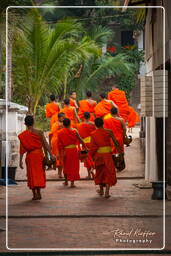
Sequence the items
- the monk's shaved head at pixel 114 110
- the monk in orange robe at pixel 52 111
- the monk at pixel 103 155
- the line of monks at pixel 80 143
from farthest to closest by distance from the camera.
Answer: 1. the monk in orange robe at pixel 52 111
2. the monk's shaved head at pixel 114 110
3. the monk at pixel 103 155
4. the line of monks at pixel 80 143

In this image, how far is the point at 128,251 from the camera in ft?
25.1

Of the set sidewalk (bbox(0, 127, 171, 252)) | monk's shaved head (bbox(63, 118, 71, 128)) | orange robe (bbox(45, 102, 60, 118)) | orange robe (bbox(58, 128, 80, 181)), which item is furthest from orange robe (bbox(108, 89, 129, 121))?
monk's shaved head (bbox(63, 118, 71, 128))

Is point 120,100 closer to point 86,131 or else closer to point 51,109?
point 51,109

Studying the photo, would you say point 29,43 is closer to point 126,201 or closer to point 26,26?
point 26,26

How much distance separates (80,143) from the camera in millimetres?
16438

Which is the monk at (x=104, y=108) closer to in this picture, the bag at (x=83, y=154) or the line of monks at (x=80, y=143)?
the line of monks at (x=80, y=143)

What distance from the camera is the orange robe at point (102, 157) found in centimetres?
1316

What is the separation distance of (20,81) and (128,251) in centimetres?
1224

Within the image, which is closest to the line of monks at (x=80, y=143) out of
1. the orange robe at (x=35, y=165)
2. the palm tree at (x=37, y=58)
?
the orange robe at (x=35, y=165)

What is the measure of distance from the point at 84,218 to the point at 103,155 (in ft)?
9.64

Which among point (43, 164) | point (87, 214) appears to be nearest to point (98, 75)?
point (43, 164)

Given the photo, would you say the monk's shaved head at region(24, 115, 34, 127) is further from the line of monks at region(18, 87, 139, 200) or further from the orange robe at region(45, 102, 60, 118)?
the orange robe at region(45, 102, 60, 118)

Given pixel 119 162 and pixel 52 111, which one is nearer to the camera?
pixel 119 162

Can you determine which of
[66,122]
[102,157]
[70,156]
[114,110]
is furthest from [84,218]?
[114,110]
